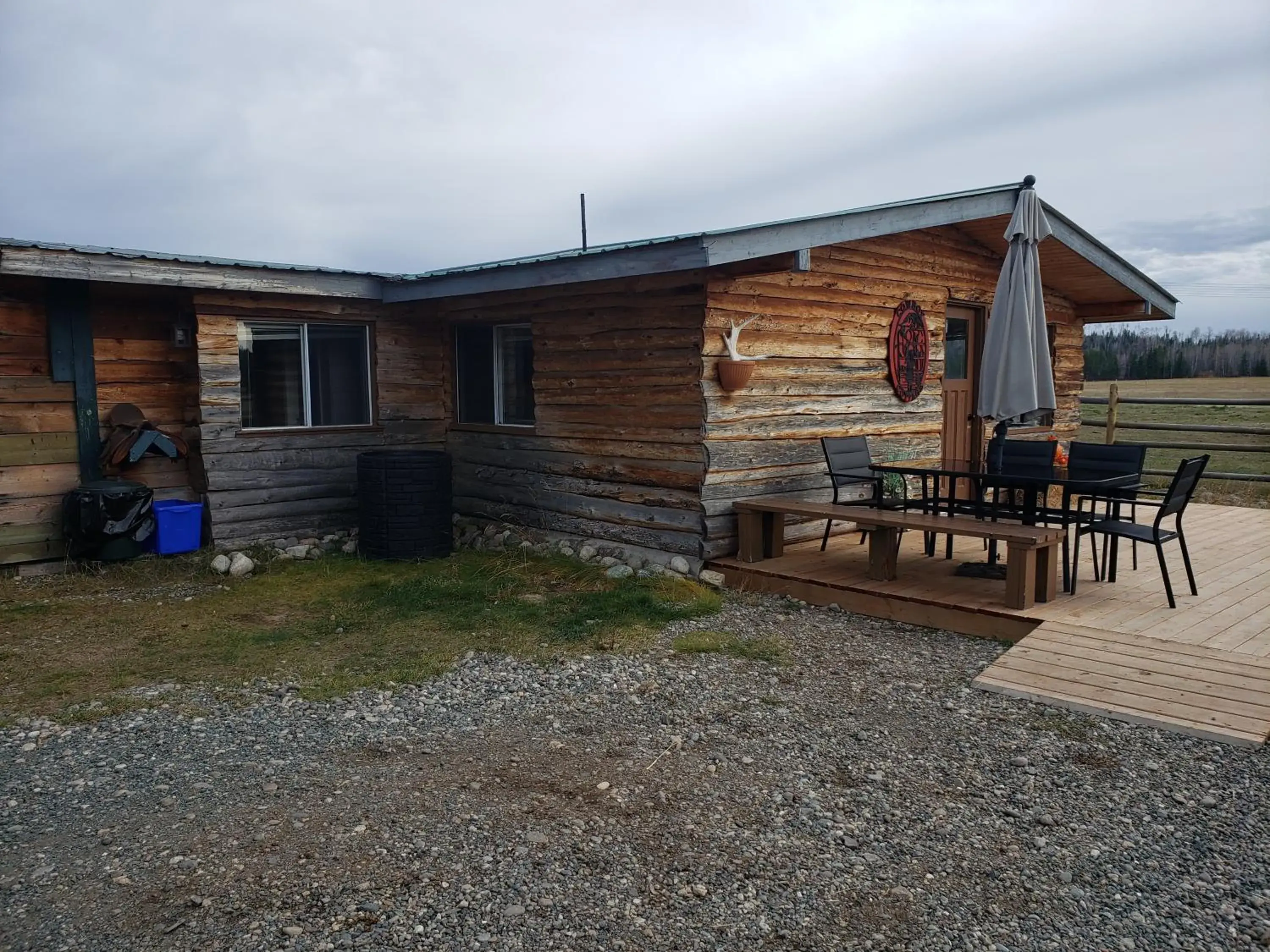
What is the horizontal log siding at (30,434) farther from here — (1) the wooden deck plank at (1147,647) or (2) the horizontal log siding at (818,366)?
(1) the wooden deck plank at (1147,647)

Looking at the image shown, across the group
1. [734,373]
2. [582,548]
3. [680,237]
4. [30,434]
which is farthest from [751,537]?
[30,434]

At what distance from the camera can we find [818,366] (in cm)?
787

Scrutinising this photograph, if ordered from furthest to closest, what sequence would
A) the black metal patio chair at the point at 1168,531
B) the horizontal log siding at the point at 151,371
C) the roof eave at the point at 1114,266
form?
the roof eave at the point at 1114,266
the horizontal log siding at the point at 151,371
the black metal patio chair at the point at 1168,531

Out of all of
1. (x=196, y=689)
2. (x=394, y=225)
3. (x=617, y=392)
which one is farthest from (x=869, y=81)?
(x=394, y=225)

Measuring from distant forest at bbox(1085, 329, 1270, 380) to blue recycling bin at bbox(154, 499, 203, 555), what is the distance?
73.0ft

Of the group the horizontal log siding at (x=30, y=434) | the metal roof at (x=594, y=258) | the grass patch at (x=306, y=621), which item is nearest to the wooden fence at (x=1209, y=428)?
the metal roof at (x=594, y=258)

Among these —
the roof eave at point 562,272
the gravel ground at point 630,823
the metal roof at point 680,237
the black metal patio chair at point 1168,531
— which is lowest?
the gravel ground at point 630,823

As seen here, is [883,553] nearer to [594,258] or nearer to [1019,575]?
[1019,575]

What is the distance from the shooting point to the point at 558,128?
18984mm

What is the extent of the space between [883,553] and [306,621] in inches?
164

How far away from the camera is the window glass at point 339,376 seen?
29.3 feet

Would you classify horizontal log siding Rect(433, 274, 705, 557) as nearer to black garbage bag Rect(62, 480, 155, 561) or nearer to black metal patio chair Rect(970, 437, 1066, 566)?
black metal patio chair Rect(970, 437, 1066, 566)

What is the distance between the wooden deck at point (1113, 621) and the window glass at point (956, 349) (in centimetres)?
223

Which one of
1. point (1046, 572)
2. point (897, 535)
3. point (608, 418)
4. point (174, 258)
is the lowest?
point (1046, 572)
